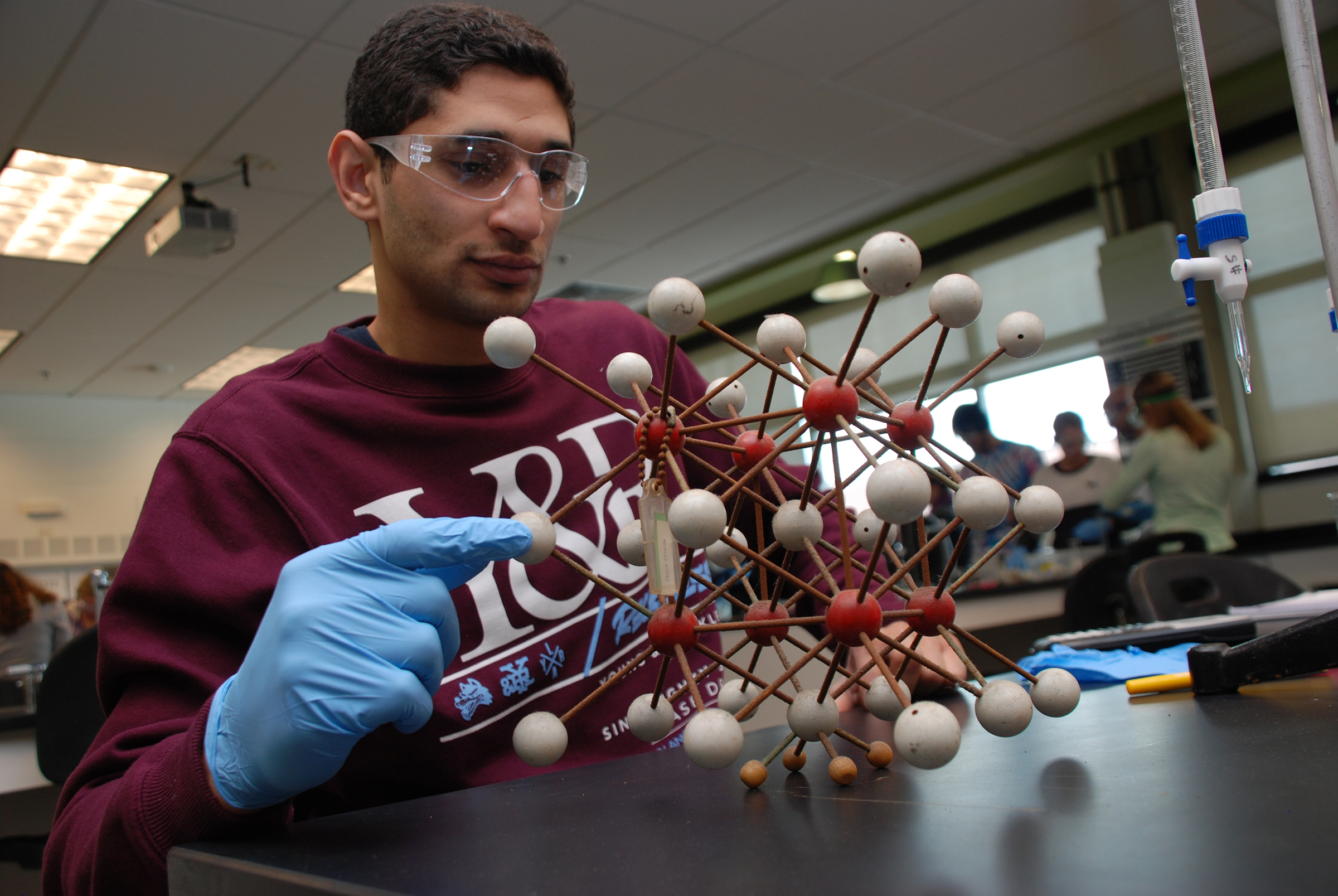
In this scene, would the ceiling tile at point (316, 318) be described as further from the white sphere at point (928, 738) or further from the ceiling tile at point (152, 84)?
the white sphere at point (928, 738)

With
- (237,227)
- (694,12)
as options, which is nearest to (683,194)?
(694,12)

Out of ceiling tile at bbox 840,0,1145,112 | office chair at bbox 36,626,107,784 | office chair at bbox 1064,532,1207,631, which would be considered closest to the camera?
Answer: office chair at bbox 36,626,107,784

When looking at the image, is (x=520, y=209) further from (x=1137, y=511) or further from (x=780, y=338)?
(x=1137, y=511)

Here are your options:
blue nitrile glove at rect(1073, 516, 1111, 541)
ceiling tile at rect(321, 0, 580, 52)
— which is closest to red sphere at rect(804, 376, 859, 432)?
ceiling tile at rect(321, 0, 580, 52)

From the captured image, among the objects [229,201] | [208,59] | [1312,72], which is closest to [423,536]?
[1312,72]

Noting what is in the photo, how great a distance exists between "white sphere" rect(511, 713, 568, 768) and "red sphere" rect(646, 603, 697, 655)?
95mm

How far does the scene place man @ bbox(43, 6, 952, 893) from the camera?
581mm

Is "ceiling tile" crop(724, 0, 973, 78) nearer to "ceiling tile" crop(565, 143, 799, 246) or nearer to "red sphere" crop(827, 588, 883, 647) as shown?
"ceiling tile" crop(565, 143, 799, 246)

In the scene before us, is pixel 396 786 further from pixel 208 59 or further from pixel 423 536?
pixel 208 59

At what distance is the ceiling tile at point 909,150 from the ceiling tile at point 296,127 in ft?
7.91

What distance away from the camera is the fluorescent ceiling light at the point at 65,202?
395 cm

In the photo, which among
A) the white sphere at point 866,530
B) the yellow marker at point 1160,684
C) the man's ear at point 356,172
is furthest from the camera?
the man's ear at point 356,172

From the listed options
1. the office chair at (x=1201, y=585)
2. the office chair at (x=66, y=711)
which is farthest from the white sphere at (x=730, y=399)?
the office chair at (x=66, y=711)

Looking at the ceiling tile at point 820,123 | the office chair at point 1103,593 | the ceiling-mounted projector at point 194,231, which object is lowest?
the office chair at point 1103,593
